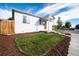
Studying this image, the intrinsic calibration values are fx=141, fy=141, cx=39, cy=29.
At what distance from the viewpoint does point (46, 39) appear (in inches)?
178

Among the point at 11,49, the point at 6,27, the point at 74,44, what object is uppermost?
the point at 6,27

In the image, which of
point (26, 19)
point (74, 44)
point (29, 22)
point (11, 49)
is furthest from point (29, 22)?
point (74, 44)

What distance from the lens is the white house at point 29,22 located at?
4.39 metres

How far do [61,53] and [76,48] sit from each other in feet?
1.63

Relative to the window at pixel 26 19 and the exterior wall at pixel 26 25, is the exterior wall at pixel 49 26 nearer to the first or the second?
the exterior wall at pixel 26 25

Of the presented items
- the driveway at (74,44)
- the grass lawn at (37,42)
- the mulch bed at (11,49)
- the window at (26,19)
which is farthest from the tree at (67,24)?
the window at (26,19)

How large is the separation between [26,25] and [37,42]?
660 mm

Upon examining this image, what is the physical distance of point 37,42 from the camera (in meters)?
4.43

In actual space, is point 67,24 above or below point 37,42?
above

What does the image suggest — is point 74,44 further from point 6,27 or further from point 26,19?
point 6,27

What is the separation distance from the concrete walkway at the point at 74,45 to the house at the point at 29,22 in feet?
2.60

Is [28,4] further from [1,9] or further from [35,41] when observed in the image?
[35,41]

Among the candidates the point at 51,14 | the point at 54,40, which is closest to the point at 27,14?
the point at 51,14

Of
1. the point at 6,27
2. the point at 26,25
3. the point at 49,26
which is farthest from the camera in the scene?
the point at 49,26
